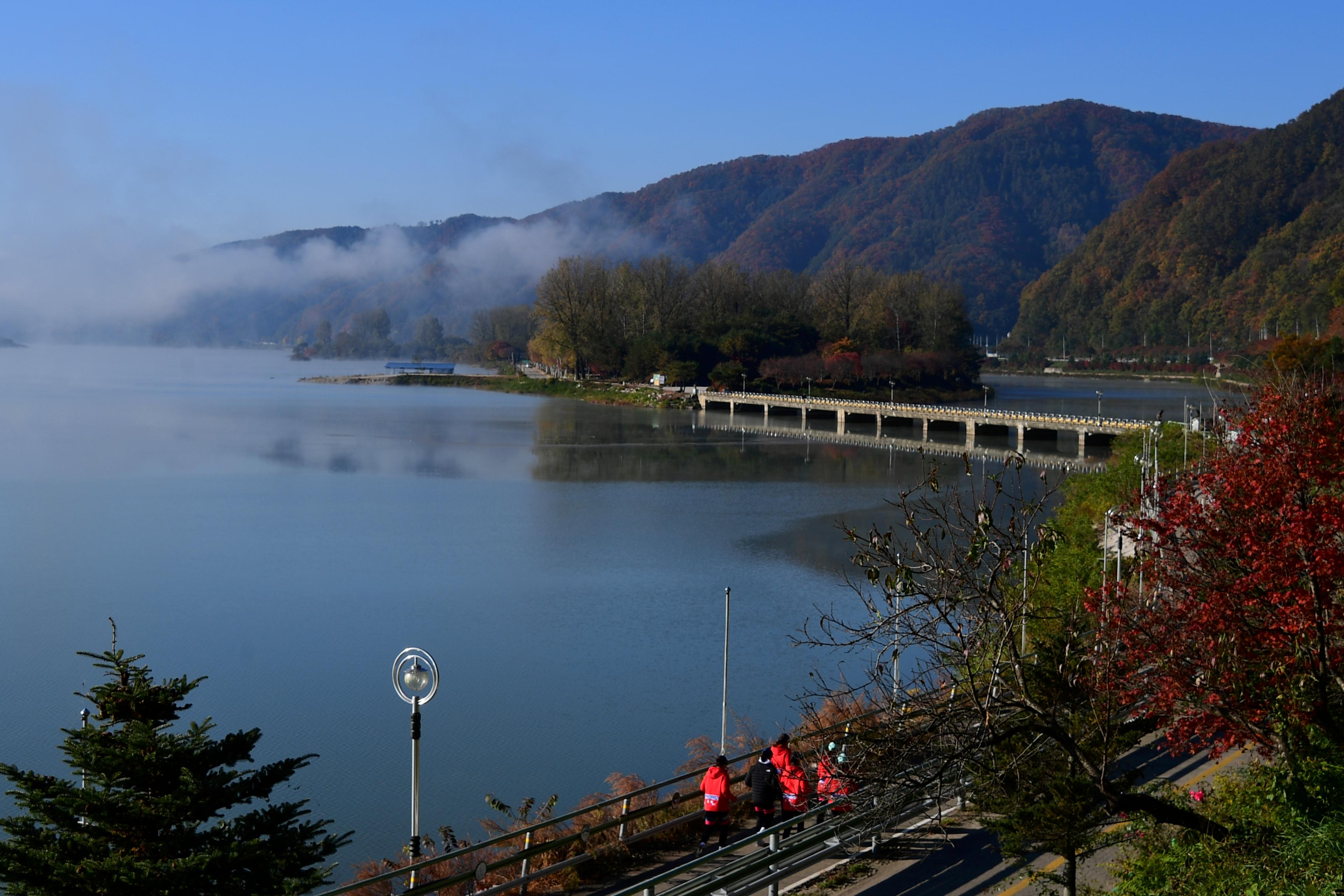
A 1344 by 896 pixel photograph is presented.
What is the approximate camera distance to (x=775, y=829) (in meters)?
9.73

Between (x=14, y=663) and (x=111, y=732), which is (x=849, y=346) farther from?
(x=111, y=732)

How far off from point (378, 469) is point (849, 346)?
6196 centimetres

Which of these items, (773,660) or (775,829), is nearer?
(775,829)

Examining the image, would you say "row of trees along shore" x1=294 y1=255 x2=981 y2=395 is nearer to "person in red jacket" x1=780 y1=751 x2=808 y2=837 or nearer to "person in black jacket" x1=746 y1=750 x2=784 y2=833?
"person in red jacket" x1=780 y1=751 x2=808 y2=837

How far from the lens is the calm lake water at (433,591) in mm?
19188

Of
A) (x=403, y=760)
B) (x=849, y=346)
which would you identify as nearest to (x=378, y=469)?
(x=403, y=760)

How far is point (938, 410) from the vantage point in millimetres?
76562

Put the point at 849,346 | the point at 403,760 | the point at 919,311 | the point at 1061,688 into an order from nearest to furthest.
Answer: the point at 1061,688 < the point at 403,760 < the point at 849,346 < the point at 919,311

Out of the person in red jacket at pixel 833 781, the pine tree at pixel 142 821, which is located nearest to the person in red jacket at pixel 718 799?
the person in red jacket at pixel 833 781

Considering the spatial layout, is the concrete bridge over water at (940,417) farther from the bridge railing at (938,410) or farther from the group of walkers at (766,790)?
the group of walkers at (766,790)

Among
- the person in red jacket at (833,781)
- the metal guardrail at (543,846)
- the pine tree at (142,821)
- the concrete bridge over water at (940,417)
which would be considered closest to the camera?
the person in red jacket at (833,781)

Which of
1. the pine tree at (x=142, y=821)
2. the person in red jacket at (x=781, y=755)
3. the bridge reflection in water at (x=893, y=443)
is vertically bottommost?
the bridge reflection in water at (x=893, y=443)

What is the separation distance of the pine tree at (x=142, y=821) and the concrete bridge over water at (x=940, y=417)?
48.5 metres

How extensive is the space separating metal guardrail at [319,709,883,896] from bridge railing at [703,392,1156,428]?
36.6m
